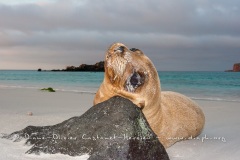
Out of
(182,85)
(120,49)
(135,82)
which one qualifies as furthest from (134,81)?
(182,85)

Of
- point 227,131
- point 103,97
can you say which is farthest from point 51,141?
point 227,131

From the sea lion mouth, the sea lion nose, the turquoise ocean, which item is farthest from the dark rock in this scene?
the turquoise ocean

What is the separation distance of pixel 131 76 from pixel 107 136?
92 cm

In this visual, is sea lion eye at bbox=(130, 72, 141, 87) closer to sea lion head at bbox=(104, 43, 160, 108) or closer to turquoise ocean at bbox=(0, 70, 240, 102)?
sea lion head at bbox=(104, 43, 160, 108)

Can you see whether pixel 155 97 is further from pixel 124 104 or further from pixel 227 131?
pixel 227 131

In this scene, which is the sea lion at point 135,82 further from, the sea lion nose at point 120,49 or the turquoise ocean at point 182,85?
the turquoise ocean at point 182,85

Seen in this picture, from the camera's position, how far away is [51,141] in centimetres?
406

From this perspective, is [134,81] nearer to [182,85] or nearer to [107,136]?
[107,136]

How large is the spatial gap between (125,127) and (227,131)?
11.6 ft

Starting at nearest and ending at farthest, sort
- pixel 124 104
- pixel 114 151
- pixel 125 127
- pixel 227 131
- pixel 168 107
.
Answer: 1. pixel 114 151
2. pixel 125 127
3. pixel 124 104
4. pixel 168 107
5. pixel 227 131

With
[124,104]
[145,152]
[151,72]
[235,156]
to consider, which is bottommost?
[235,156]

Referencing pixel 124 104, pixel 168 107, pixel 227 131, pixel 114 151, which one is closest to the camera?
pixel 114 151

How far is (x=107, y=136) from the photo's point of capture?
369cm

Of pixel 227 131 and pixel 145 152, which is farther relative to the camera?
pixel 227 131
